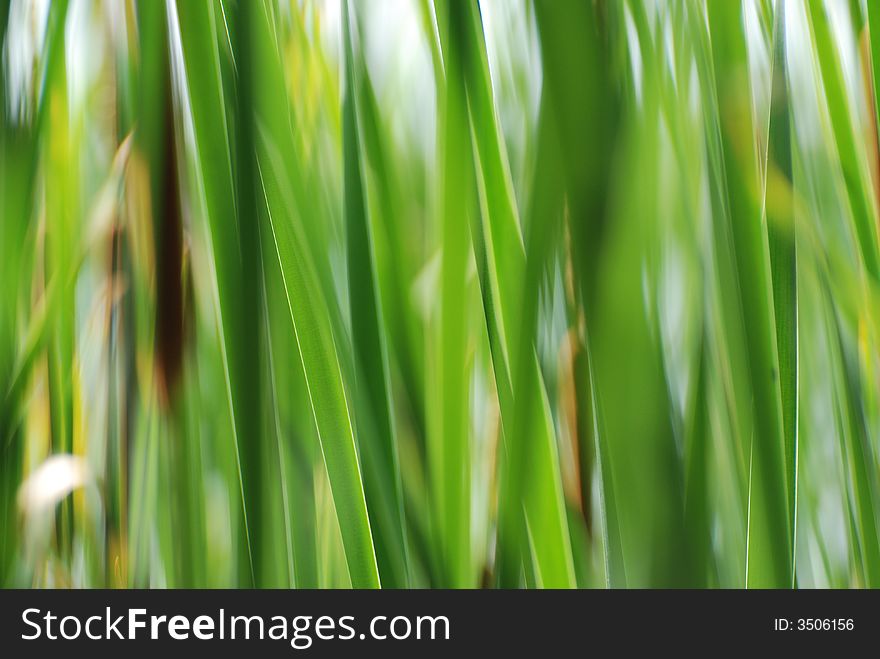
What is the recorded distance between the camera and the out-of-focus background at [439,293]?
0.98 feet

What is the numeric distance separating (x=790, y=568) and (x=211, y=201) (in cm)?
37

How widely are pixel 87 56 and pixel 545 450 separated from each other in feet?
1.16

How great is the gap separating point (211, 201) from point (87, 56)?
13 centimetres

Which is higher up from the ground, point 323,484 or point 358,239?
point 358,239

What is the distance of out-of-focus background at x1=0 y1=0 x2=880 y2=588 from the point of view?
0.98 feet

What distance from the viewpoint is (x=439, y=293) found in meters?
0.32

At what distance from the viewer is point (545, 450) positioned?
301 millimetres

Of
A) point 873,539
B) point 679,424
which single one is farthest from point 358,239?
point 873,539

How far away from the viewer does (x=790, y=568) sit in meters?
0.30

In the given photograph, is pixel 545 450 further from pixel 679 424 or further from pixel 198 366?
pixel 198 366

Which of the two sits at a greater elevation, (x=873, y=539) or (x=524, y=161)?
(x=524, y=161)
